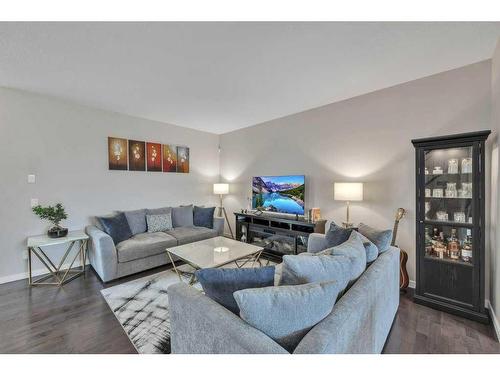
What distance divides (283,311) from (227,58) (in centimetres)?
226

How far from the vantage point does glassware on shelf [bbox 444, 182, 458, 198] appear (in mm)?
2355

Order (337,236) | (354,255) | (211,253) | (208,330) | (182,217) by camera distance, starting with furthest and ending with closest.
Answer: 1. (182,217)
2. (211,253)
3. (337,236)
4. (354,255)
5. (208,330)

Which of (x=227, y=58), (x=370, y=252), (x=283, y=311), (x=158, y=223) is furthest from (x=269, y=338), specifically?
(x=158, y=223)

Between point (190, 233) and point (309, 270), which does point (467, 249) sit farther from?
point (190, 233)

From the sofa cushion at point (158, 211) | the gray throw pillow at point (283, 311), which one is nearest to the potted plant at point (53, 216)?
the sofa cushion at point (158, 211)

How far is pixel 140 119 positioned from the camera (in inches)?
164

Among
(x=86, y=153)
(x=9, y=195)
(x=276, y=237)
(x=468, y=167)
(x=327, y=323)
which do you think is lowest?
(x=276, y=237)

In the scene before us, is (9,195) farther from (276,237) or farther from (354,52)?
(354,52)

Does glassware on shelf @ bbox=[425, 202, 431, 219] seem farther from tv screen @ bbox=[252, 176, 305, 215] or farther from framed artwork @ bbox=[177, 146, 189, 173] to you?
framed artwork @ bbox=[177, 146, 189, 173]

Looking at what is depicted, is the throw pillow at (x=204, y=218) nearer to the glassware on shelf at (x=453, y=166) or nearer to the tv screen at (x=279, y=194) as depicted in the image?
the tv screen at (x=279, y=194)

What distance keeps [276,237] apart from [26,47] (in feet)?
12.6

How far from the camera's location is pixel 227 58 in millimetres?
2234
